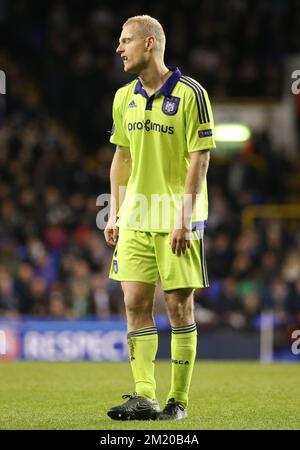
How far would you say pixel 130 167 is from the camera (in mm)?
6754

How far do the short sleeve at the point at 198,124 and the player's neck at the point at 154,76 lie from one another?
238 mm

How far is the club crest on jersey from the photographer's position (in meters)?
6.40

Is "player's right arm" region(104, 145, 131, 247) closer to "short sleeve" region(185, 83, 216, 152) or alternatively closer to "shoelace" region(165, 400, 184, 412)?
"short sleeve" region(185, 83, 216, 152)

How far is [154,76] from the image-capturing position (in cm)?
648

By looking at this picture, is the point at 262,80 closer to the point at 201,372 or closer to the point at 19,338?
the point at 19,338

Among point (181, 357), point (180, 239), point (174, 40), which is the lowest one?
point (181, 357)

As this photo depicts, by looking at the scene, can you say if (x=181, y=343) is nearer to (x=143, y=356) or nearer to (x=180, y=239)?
(x=143, y=356)

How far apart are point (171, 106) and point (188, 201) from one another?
569mm

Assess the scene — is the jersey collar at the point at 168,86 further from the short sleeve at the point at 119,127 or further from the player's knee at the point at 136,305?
the player's knee at the point at 136,305

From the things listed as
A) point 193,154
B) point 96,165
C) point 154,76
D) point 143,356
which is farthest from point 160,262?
point 96,165

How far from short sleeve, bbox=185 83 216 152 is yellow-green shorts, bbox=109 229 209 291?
51 cm

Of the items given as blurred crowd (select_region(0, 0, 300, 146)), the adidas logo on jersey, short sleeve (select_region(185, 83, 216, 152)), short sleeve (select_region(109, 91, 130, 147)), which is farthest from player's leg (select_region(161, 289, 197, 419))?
blurred crowd (select_region(0, 0, 300, 146))
